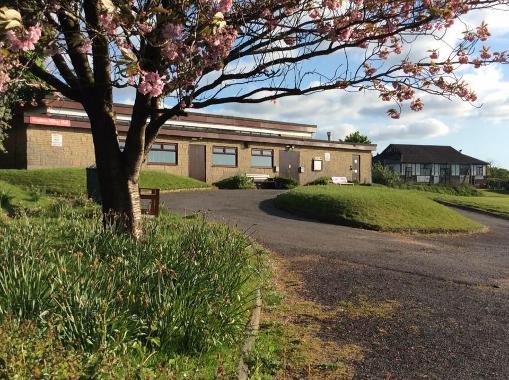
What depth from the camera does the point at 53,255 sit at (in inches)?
211

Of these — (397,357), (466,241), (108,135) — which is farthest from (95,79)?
(466,241)

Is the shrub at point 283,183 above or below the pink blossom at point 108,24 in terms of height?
below

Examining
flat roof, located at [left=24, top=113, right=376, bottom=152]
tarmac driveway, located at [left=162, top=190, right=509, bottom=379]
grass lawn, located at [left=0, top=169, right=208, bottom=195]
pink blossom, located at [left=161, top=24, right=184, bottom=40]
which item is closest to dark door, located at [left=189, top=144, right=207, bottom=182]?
flat roof, located at [left=24, top=113, right=376, bottom=152]

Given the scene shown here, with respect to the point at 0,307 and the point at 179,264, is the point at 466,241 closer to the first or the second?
the point at 179,264

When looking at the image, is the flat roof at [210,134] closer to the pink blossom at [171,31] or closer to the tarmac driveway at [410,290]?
the tarmac driveway at [410,290]

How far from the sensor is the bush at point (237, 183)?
102ft

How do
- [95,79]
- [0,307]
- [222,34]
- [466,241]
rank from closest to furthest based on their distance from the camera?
[0,307] < [222,34] < [95,79] < [466,241]

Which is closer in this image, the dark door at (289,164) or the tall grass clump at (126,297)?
the tall grass clump at (126,297)

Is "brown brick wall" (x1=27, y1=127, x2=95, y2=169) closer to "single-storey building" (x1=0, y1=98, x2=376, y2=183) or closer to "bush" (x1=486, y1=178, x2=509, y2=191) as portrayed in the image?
"single-storey building" (x1=0, y1=98, x2=376, y2=183)

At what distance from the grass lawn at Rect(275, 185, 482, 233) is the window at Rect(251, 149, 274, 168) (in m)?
14.2

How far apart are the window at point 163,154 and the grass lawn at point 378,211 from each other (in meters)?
11.3

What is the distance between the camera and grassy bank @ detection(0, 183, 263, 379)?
3.35m

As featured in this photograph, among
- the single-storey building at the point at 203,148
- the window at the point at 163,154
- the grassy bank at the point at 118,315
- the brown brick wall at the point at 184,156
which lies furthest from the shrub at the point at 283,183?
the grassy bank at the point at 118,315

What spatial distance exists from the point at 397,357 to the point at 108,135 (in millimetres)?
4845
